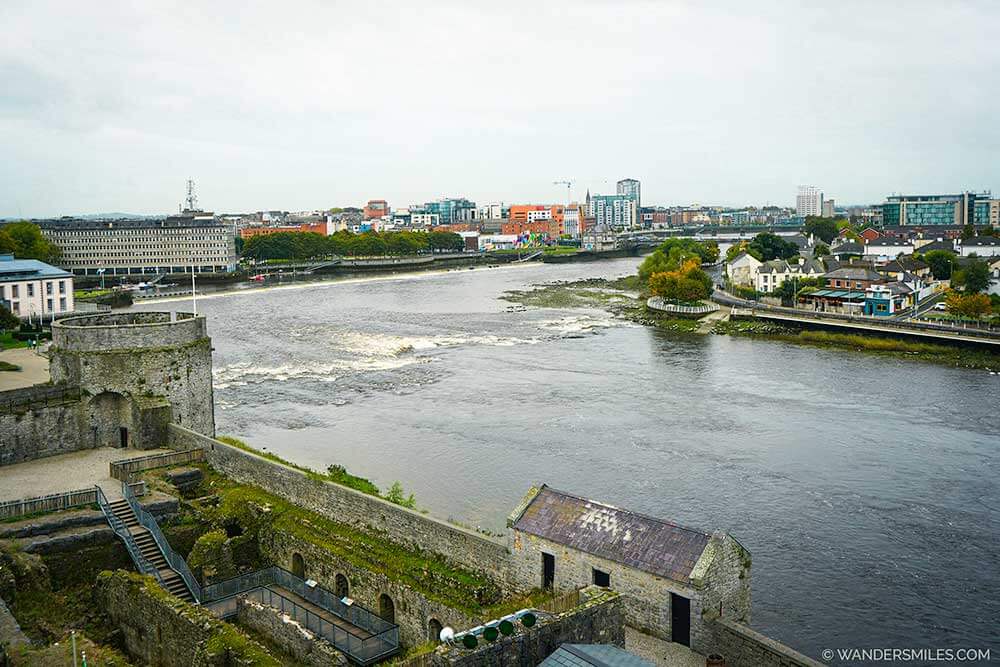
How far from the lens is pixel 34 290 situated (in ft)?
151

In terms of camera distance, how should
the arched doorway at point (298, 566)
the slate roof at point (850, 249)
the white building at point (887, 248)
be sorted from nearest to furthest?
the arched doorway at point (298, 566) → the white building at point (887, 248) → the slate roof at point (850, 249)

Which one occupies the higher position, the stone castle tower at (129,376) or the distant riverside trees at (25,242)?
the distant riverside trees at (25,242)

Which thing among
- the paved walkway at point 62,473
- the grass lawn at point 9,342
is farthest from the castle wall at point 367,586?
the grass lawn at point 9,342

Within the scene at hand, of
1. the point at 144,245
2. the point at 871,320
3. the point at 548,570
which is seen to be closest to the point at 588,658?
the point at 548,570

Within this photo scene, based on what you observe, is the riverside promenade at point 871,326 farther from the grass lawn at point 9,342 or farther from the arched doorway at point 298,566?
the grass lawn at point 9,342

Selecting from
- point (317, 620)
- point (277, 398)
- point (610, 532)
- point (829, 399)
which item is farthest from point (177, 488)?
point (829, 399)

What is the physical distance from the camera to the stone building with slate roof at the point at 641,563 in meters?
10.8

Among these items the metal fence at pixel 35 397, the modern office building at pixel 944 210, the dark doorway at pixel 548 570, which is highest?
the modern office building at pixel 944 210

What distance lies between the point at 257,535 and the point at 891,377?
29245 millimetres

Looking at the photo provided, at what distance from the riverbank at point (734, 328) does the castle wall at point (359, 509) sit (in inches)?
1266

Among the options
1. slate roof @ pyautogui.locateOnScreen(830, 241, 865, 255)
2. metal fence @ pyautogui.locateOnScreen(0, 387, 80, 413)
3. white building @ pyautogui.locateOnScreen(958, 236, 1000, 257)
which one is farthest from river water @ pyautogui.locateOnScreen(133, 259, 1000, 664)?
slate roof @ pyautogui.locateOnScreen(830, 241, 865, 255)

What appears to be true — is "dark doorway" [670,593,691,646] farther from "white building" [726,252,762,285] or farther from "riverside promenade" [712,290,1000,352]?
"white building" [726,252,762,285]

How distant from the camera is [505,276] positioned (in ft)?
329

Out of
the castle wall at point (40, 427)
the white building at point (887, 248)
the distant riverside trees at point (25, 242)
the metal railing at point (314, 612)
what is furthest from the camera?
the white building at point (887, 248)
